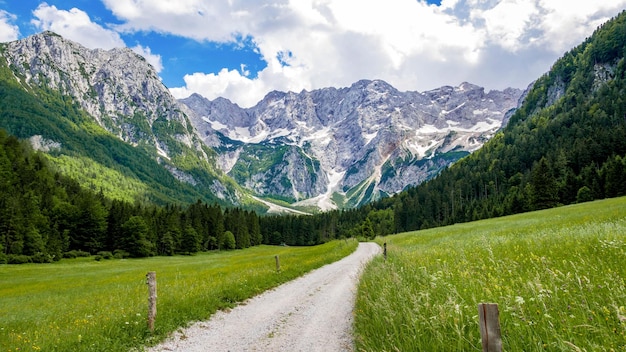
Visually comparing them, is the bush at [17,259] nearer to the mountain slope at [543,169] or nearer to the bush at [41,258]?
the bush at [41,258]

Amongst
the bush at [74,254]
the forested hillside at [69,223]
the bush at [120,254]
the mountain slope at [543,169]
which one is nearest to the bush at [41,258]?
the forested hillside at [69,223]

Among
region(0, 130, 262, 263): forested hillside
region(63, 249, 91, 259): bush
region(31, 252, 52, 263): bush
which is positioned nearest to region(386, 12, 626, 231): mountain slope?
region(0, 130, 262, 263): forested hillside

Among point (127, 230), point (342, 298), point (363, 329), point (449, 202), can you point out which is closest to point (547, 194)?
point (449, 202)

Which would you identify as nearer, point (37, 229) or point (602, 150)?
point (37, 229)

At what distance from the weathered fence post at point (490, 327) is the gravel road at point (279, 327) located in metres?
7.40

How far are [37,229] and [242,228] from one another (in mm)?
81011

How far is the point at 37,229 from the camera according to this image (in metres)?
78.1

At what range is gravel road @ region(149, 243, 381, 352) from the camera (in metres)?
11.9

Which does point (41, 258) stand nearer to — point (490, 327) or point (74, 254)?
point (74, 254)

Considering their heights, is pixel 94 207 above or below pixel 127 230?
above

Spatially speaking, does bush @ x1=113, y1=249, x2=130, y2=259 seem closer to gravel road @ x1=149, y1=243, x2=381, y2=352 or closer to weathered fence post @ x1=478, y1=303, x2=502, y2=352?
gravel road @ x1=149, y1=243, x2=381, y2=352

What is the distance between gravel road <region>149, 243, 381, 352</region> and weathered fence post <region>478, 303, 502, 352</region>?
7.40 meters

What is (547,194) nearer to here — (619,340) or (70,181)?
(619,340)

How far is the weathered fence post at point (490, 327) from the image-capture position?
4293mm
